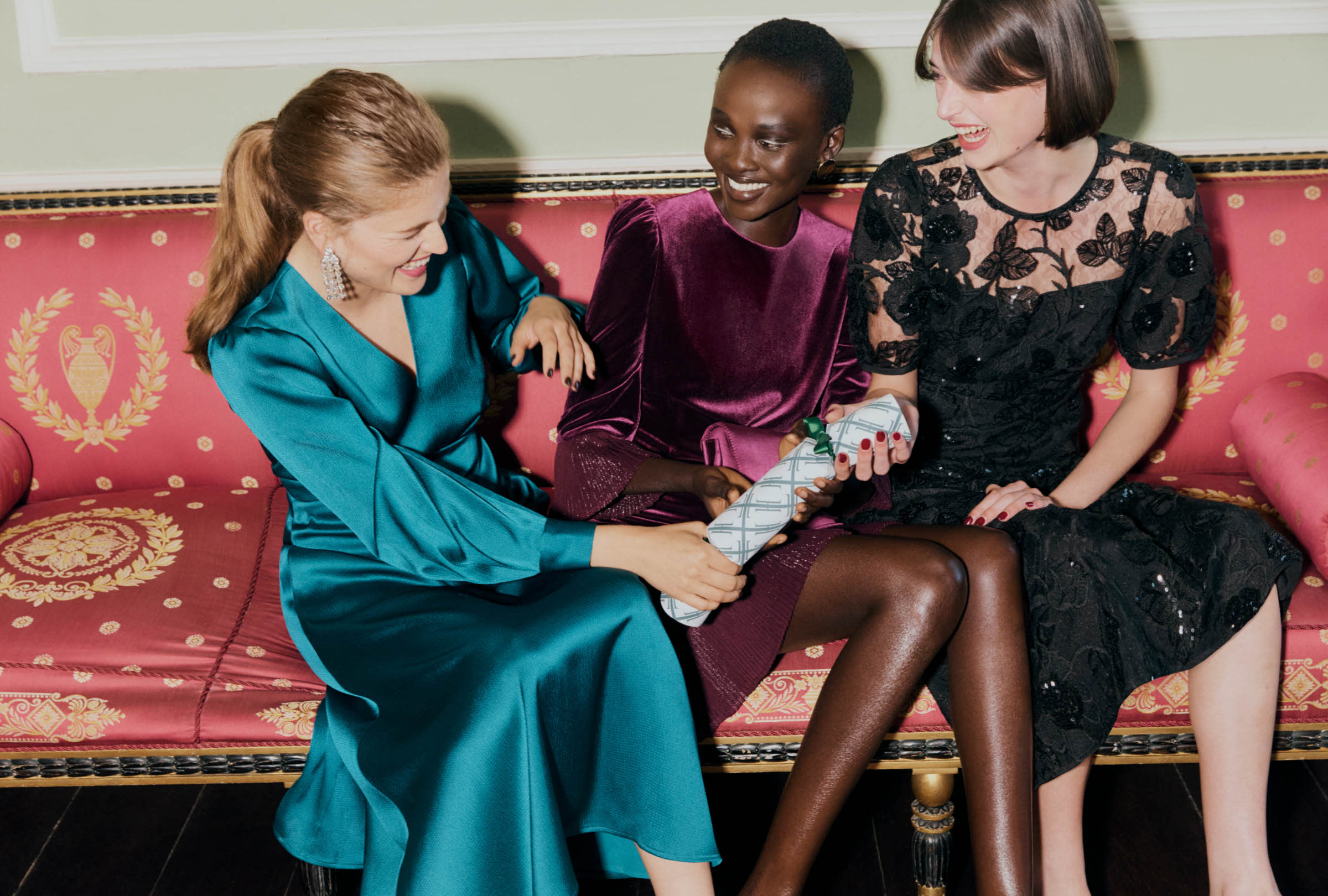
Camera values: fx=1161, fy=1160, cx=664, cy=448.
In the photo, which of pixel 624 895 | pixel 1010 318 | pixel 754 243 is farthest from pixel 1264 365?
pixel 624 895

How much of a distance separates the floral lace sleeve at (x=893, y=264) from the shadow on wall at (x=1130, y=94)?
27.6 inches

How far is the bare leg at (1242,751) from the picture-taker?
159cm

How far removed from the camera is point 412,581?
167 centimetres

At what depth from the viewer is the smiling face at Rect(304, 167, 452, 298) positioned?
1.52 m

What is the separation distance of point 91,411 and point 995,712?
1.66 meters

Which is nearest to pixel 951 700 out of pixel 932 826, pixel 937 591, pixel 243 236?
pixel 937 591

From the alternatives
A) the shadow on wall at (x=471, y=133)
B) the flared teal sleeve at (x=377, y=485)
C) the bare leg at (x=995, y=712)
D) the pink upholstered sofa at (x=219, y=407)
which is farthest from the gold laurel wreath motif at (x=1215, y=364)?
the shadow on wall at (x=471, y=133)

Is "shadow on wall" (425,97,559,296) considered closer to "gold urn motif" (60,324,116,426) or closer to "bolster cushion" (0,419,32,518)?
"gold urn motif" (60,324,116,426)

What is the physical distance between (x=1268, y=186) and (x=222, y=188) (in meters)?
1.83

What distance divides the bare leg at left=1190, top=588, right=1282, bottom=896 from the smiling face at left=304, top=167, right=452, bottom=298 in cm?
123

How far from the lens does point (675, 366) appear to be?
1.92m

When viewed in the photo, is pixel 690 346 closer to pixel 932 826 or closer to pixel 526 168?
pixel 526 168

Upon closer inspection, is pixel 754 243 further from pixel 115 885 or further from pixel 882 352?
pixel 115 885

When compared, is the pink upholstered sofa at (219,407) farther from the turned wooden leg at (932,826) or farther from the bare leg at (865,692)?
the bare leg at (865,692)
